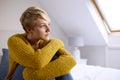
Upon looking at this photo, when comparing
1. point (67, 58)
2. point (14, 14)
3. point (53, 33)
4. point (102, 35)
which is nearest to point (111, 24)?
point (102, 35)

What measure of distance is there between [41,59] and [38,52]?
0.05 metres

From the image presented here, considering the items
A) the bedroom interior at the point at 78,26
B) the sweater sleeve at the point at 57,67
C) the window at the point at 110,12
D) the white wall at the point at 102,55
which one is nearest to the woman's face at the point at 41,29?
the sweater sleeve at the point at 57,67

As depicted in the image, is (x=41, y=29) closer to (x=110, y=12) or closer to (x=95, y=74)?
(x=95, y=74)

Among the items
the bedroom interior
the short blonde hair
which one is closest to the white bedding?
the bedroom interior

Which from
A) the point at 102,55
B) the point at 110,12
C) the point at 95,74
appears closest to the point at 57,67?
the point at 95,74

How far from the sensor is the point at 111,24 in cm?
347

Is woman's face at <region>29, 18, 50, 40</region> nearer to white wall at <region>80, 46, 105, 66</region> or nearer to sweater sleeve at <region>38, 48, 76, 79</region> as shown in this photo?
sweater sleeve at <region>38, 48, 76, 79</region>

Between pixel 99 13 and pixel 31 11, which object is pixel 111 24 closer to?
pixel 99 13

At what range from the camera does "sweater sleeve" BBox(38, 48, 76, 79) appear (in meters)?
0.94

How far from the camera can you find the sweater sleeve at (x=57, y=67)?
0.94 metres

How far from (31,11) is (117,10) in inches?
99.1

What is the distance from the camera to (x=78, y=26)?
3.51 meters

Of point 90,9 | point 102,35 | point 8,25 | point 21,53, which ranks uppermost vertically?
point 21,53

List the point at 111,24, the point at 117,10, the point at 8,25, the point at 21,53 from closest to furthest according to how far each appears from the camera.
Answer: the point at 21,53, the point at 8,25, the point at 117,10, the point at 111,24
